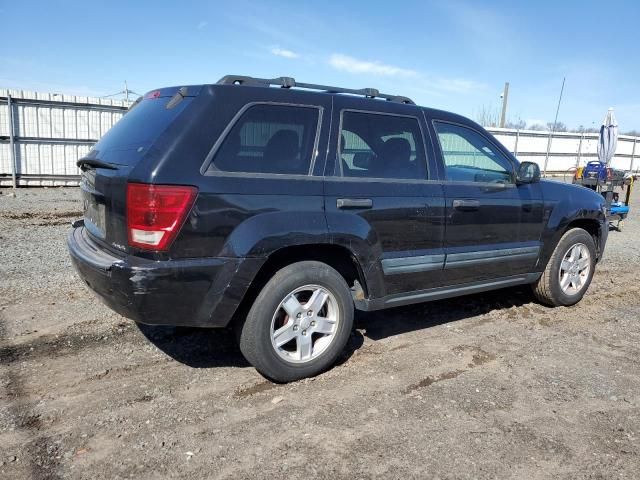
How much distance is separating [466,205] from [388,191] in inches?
31.8

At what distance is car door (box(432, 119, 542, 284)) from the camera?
4035mm

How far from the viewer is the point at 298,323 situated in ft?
11.0

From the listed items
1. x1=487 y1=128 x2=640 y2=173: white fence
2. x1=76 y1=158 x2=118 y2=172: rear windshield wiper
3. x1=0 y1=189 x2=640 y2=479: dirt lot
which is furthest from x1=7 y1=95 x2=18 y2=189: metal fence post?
x1=487 y1=128 x2=640 y2=173: white fence

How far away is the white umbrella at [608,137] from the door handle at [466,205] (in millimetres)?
10235

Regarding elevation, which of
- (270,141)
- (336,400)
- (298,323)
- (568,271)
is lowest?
(336,400)

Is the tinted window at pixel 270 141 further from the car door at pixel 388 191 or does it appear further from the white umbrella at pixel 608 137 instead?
the white umbrella at pixel 608 137

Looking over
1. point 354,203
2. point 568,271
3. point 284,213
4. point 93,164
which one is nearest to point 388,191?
point 354,203

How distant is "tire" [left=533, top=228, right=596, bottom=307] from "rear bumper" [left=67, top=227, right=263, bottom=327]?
3236mm

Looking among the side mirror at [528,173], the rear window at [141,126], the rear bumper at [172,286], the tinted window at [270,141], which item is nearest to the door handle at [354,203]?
the tinted window at [270,141]

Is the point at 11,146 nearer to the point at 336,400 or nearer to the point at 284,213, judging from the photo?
the point at 284,213

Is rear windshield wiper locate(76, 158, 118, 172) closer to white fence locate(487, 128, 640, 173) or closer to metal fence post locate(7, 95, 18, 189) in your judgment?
metal fence post locate(7, 95, 18, 189)

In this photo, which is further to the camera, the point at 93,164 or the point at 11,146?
the point at 11,146

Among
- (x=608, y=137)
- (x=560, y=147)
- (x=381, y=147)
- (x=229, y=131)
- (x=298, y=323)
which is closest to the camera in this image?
(x=229, y=131)

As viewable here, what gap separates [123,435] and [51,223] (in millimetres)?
6926
